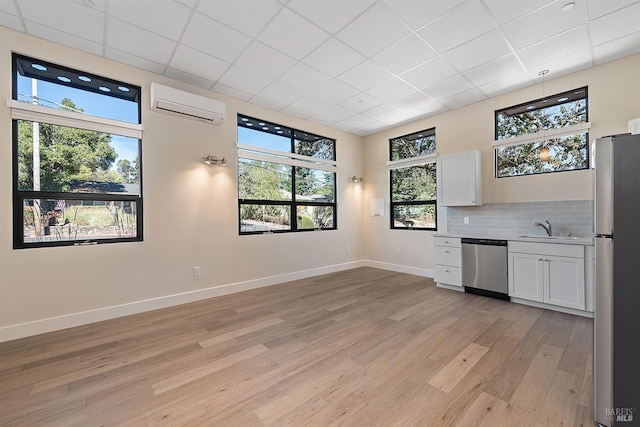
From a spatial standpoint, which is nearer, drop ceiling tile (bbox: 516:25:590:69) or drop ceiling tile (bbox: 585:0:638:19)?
drop ceiling tile (bbox: 585:0:638:19)

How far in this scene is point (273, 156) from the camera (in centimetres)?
466

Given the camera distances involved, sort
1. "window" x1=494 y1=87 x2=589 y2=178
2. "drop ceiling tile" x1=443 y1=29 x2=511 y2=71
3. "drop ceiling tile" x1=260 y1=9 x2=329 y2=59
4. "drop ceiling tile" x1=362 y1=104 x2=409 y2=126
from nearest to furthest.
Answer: "drop ceiling tile" x1=260 y1=9 x2=329 y2=59 < "drop ceiling tile" x1=443 y1=29 x2=511 y2=71 < "window" x1=494 y1=87 x2=589 y2=178 < "drop ceiling tile" x1=362 y1=104 x2=409 y2=126

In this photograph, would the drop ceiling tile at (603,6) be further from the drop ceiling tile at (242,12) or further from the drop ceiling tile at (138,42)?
the drop ceiling tile at (138,42)

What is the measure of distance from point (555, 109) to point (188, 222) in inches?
214

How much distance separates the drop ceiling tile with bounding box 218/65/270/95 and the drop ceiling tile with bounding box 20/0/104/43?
4.29 feet

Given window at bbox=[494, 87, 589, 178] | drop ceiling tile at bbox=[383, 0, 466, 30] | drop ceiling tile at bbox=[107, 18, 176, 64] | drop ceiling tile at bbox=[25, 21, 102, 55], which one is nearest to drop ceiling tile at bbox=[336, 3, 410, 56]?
drop ceiling tile at bbox=[383, 0, 466, 30]

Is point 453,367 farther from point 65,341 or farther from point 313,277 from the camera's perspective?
point 65,341

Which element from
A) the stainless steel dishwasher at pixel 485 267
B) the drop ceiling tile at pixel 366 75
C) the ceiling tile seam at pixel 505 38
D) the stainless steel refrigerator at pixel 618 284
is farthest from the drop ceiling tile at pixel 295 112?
the stainless steel refrigerator at pixel 618 284

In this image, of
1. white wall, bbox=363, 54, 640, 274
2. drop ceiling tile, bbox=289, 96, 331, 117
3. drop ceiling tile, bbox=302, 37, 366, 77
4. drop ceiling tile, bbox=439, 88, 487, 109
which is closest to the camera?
drop ceiling tile, bbox=302, 37, 366, 77

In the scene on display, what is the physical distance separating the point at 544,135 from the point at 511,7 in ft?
6.89

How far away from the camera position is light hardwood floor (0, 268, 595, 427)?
1.59 m

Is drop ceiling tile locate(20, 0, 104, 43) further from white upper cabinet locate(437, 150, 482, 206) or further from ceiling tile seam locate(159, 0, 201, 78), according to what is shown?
white upper cabinet locate(437, 150, 482, 206)

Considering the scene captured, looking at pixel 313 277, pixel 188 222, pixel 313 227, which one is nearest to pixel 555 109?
pixel 313 227

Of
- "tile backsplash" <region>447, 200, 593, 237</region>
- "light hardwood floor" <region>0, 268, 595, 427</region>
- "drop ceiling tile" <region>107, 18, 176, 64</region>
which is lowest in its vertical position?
"light hardwood floor" <region>0, 268, 595, 427</region>
